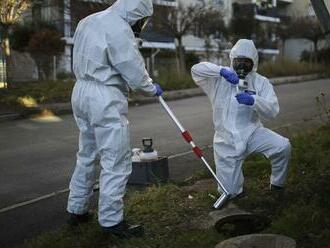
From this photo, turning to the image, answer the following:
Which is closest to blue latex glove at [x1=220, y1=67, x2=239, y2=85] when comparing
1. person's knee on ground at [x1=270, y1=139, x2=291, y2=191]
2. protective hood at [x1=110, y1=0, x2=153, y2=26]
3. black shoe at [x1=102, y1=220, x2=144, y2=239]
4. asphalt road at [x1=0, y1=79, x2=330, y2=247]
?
person's knee on ground at [x1=270, y1=139, x2=291, y2=191]

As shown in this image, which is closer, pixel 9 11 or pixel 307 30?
pixel 9 11

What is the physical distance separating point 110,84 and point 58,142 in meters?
6.50

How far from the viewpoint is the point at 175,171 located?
7.93m

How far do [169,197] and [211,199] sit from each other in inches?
17.1

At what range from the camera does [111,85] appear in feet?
15.3

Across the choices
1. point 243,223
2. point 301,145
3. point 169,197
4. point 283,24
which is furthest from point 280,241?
point 283,24

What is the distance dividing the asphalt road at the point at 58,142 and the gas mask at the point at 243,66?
2219 mm

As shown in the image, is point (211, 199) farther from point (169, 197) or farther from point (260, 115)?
point (260, 115)

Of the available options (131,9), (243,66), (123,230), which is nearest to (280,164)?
(243,66)

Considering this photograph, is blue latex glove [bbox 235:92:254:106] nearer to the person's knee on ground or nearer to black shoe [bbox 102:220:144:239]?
the person's knee on ground

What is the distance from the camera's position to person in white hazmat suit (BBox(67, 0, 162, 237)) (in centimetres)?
458

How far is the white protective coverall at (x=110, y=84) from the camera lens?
4582 millimetres

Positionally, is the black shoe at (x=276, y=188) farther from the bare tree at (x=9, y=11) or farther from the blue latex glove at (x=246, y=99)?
the bare tree at (x=9, y=11)

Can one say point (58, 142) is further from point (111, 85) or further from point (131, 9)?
point (131, 9)
